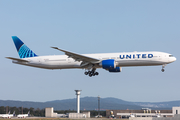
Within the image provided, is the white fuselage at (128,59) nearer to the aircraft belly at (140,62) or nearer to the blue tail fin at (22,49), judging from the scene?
the aircraft belly at (140,62)

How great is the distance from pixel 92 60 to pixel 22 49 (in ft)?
54.6

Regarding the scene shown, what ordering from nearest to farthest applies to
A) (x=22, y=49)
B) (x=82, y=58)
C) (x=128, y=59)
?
1. (x=128, y=59)
2. (x=82, y=58)
3. (x=22, y=49)

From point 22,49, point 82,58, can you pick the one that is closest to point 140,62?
point 82,58

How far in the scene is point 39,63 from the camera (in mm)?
54750

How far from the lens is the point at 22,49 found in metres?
58.2

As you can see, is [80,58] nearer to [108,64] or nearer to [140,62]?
[108,64]

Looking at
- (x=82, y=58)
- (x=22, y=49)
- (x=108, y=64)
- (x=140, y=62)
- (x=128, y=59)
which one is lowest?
(x=108, y=64)

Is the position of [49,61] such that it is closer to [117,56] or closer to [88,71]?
[88,71]

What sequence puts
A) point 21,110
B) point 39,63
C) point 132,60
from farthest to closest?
point 21,110
point 39,63
point 132,60

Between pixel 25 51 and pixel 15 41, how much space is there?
3.69m

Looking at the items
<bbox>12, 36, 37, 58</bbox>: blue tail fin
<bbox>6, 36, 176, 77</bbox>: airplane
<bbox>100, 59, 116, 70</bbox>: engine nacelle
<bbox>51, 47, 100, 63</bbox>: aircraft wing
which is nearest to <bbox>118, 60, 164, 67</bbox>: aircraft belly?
<bbox>6, 36, 176, 77</bbox>: airplane

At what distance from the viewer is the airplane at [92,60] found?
47719 millimetres

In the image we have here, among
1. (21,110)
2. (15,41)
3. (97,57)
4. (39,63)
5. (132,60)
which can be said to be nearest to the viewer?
(132,60)

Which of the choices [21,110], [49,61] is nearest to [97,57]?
[49,61]
